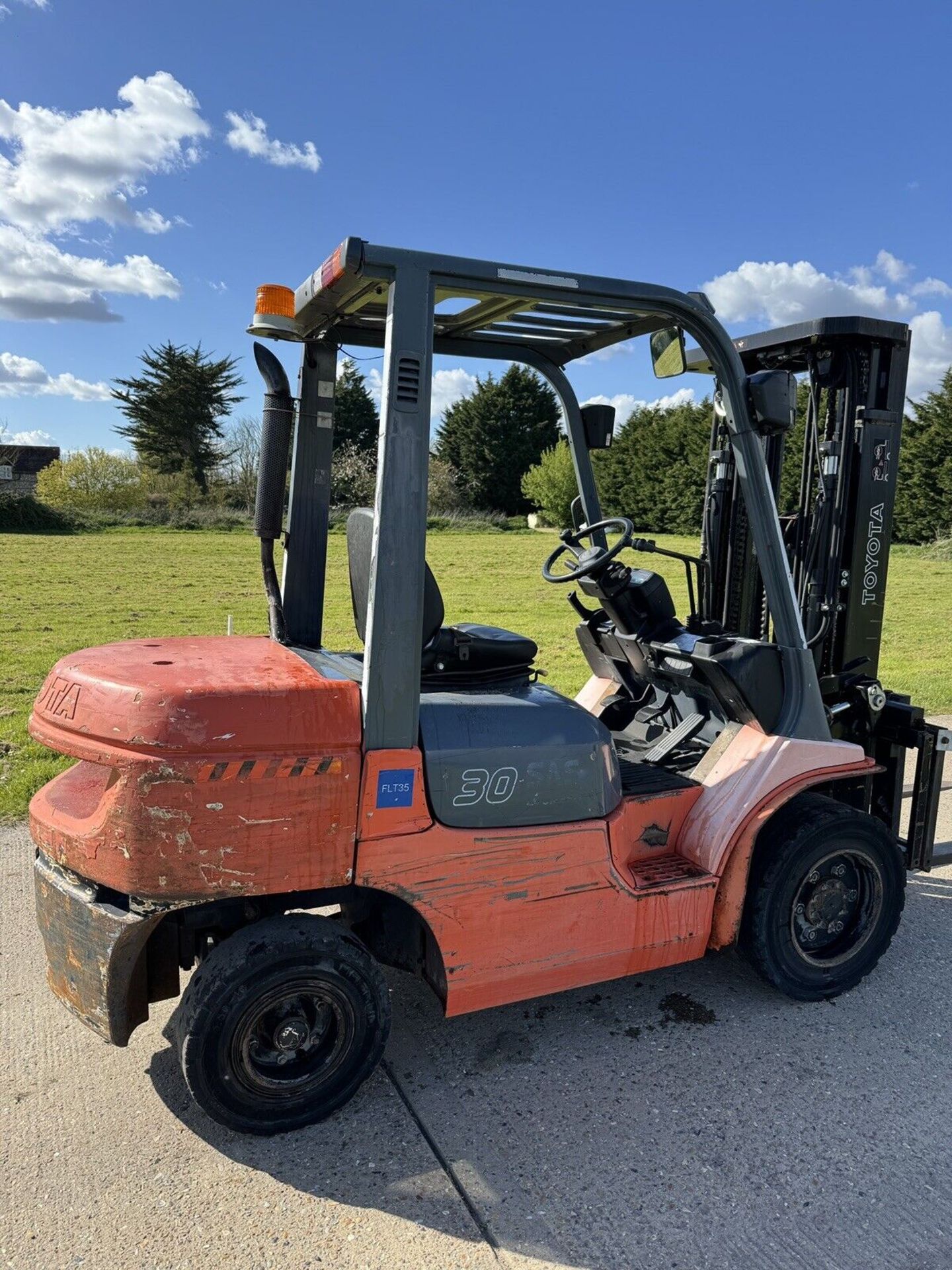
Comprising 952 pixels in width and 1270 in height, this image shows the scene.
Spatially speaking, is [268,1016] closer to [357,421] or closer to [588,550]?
[588,550]

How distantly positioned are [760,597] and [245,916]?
300 cm

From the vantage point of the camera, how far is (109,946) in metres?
2.81

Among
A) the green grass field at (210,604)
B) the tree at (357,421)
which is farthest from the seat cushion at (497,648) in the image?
the tree at (357,421)

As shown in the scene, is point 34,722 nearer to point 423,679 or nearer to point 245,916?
point 245,916

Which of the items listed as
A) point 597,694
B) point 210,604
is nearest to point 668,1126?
point 597,694

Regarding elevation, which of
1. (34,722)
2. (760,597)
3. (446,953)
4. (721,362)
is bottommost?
(446,953)

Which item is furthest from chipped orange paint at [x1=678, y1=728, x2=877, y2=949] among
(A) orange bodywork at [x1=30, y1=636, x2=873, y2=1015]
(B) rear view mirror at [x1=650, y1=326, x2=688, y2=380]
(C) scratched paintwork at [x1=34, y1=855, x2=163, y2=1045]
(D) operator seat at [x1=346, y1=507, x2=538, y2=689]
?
(C) scratched paintwork at [x1=34, y1=855, x2=163, y2=1045]

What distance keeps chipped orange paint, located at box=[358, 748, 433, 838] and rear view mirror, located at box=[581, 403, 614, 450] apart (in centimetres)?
211

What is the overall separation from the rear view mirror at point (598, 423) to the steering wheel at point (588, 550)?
0.43m

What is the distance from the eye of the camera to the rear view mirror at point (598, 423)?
14.6 ft

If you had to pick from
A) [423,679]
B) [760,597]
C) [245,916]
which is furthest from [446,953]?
[760,597]

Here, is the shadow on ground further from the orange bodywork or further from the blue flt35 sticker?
the blue flt35 sticker

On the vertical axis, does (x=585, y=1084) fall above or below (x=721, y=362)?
below

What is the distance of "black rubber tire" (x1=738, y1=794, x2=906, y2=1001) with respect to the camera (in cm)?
364
